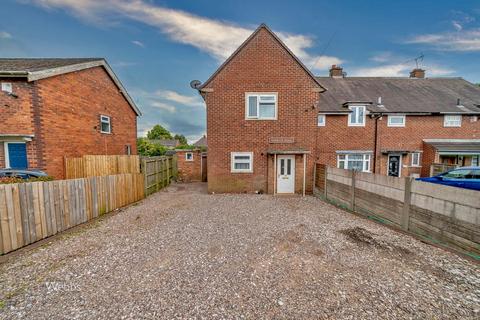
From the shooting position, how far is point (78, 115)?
10.1 metres

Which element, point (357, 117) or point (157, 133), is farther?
point (157, 133)

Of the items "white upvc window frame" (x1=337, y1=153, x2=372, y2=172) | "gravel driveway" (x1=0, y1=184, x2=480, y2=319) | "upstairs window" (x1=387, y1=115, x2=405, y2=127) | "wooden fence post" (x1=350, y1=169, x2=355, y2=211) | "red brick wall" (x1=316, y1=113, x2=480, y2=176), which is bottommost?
"gravel driveway" (x1=0, y1=184, x2=480, y2=319)

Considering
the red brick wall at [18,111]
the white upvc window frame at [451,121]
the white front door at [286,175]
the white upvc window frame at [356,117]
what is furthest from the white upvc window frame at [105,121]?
the white upvc window frame at [451,121]

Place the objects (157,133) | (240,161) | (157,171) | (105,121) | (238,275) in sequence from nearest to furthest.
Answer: (238,275) → (240,161) → (157,171) → (105,121) → (157,133)

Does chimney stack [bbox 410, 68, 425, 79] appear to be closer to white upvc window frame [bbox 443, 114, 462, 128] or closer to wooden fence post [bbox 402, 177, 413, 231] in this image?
white upvc window frame [bbox 443, 114, 462, 128]

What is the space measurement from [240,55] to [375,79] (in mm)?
14373

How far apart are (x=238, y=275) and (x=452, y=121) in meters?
19.3

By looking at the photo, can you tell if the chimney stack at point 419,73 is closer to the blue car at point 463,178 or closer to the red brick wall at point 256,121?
the blue car at point 463,178

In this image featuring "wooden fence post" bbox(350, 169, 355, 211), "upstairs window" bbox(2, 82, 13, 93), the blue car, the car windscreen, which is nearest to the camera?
"wooden fence post" bbox(350, 169, 355, 211)

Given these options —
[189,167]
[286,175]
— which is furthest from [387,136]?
[189,167]

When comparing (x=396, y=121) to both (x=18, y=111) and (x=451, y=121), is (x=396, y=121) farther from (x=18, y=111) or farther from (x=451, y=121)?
(x=18, y=111)

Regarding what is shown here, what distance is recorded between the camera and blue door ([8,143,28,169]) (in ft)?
26.6

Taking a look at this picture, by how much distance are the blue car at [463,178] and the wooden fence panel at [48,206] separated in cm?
1447

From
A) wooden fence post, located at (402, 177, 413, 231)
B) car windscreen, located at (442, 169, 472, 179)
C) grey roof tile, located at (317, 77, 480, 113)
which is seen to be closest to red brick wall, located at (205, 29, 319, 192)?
grey roof tile, located at (317, 77, 480, 113)
